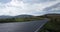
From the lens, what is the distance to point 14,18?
8.54ft

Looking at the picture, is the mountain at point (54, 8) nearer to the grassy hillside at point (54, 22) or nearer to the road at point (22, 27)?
the grassy hillside at point (54, 22)

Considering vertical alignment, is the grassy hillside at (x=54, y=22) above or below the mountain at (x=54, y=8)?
below

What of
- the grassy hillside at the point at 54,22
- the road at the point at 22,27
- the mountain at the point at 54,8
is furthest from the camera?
the grassy hillside at the point at 54,22

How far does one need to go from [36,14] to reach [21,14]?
0.31 m

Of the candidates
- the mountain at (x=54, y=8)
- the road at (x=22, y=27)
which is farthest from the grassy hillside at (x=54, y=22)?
the road at (x=22, y=27)

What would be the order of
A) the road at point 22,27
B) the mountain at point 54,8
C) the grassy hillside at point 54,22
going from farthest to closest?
the grassy hillside at point 54,22 → the mountain at point 54,8 → the road at point 22,27

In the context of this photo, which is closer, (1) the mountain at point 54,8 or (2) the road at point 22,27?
(2) the road at point 22,27

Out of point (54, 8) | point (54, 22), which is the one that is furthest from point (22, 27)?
point (54, 22)

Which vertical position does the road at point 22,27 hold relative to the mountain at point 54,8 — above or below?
below

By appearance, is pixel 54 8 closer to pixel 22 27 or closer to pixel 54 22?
pixel 54 22

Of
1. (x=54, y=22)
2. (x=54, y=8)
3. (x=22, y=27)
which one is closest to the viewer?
(x=22, y=27)

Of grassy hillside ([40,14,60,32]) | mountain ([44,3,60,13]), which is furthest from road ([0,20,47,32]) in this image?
grassy hillside ([40,14,60,32])

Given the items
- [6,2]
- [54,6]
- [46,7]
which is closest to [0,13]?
[6,2]

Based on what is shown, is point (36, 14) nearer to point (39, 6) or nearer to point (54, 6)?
point (39, 6)
